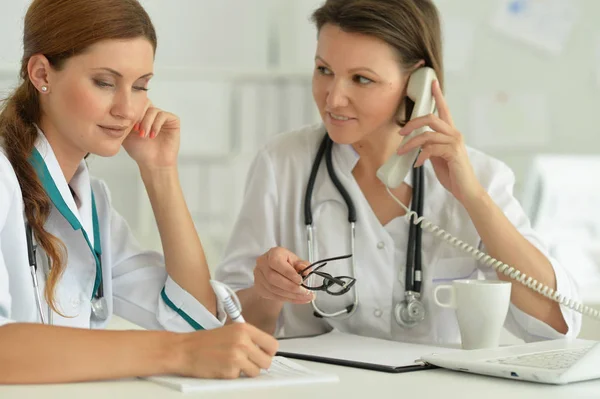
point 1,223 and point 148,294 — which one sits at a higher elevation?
point 1,223

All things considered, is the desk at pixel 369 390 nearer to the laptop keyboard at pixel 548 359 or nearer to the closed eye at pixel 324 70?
the laptop keyboard at pixel 548 359

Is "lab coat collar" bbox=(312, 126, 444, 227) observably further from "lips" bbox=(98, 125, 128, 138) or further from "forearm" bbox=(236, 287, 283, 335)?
"lips" bbox=(98, 125, 128, 138)

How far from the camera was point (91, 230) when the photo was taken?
1.62 metres

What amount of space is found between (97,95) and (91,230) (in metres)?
0.27

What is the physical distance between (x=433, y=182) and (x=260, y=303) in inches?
18.5

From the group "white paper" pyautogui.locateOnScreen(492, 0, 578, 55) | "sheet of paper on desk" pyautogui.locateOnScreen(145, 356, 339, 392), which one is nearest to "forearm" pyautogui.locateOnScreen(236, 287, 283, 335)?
"sheet of paper on desk" pyautogui.locateOnScreen(145, 356, 339, 392)

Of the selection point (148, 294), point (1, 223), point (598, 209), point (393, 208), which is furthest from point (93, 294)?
point (598, 209)

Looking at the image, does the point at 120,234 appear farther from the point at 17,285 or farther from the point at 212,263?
the point at 212,263

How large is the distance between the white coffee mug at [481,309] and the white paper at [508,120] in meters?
1.73

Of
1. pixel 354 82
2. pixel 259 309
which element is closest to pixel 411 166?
pixel 354 82

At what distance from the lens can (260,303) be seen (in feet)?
6.07

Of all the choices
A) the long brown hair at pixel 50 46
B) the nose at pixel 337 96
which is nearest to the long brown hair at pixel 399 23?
the nose at pixel 337 96

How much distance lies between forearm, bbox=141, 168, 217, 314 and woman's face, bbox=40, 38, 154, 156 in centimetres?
23

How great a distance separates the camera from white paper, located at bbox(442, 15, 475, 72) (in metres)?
3.22
